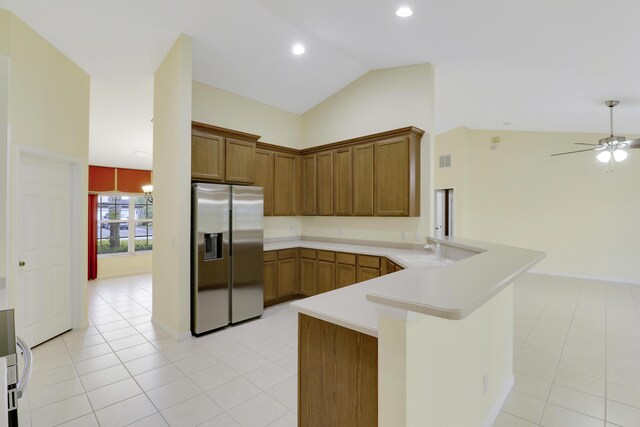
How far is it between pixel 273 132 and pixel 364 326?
14.8ft

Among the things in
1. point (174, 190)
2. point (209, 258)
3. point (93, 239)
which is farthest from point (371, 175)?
point (93, 239)

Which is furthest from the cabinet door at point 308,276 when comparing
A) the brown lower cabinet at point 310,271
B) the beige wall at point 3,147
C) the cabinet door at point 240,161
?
the beige wall at point 3,147

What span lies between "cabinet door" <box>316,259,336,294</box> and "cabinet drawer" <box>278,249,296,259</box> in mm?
455

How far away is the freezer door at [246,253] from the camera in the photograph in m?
3.87

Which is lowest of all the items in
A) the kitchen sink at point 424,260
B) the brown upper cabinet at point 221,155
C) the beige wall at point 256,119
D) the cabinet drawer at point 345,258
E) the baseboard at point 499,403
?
the baseboard at point 499,403

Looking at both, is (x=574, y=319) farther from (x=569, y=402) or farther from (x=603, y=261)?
(x=603, y=261)

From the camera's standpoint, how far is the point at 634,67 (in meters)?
3.29

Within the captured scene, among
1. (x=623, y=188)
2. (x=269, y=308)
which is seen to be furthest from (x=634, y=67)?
(x=269, y=308)

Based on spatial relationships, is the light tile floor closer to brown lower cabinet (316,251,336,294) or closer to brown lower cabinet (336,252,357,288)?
brown lower cabinet (316,251,336,294)

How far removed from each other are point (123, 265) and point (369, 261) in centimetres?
601

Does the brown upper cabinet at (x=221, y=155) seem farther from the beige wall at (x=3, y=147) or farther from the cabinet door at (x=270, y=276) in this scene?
the beige wall at (x=3, y=147)

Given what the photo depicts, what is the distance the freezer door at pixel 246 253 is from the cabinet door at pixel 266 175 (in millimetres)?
698

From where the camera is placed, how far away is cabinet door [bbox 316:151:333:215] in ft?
16.3

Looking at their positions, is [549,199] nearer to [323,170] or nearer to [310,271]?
[323,170]
